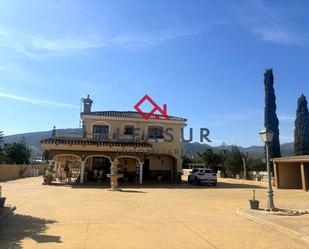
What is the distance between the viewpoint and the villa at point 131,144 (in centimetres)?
3111

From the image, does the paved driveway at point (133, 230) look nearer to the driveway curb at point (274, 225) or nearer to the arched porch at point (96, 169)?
the driveway curb at point (274, 225)

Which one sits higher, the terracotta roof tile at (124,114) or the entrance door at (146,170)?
the terracotta roof tile at (124,114)

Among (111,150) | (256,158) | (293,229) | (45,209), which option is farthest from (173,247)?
(256,158)

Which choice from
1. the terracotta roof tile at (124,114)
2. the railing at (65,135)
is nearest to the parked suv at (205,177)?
the terracotta roof tile at (124,114)

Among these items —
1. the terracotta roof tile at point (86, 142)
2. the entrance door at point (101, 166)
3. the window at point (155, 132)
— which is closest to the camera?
the terracotta roof tile at point (86, 142)

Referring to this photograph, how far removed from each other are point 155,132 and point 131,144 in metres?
5.58

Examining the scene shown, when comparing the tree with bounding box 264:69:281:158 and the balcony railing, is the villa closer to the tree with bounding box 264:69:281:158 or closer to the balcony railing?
the balcony railing

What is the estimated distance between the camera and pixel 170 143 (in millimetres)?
36094

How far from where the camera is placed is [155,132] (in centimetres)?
3622

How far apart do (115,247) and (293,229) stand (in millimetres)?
4689

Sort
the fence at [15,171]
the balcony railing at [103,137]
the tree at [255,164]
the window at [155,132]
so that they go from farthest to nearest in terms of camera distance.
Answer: the tree at [255,164] → the fence at [15,171] → the window at [155,132] → the balcony railing at [103,137]

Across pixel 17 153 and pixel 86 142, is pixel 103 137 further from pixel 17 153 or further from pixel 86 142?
pixel 17 153

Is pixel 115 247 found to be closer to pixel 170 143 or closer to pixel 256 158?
pixel 170 143

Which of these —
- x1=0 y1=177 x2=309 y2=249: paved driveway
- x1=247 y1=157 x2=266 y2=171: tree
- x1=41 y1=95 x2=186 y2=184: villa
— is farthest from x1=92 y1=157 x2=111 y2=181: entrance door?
x1=247 y1=157 x2=266 y2=171: tree
